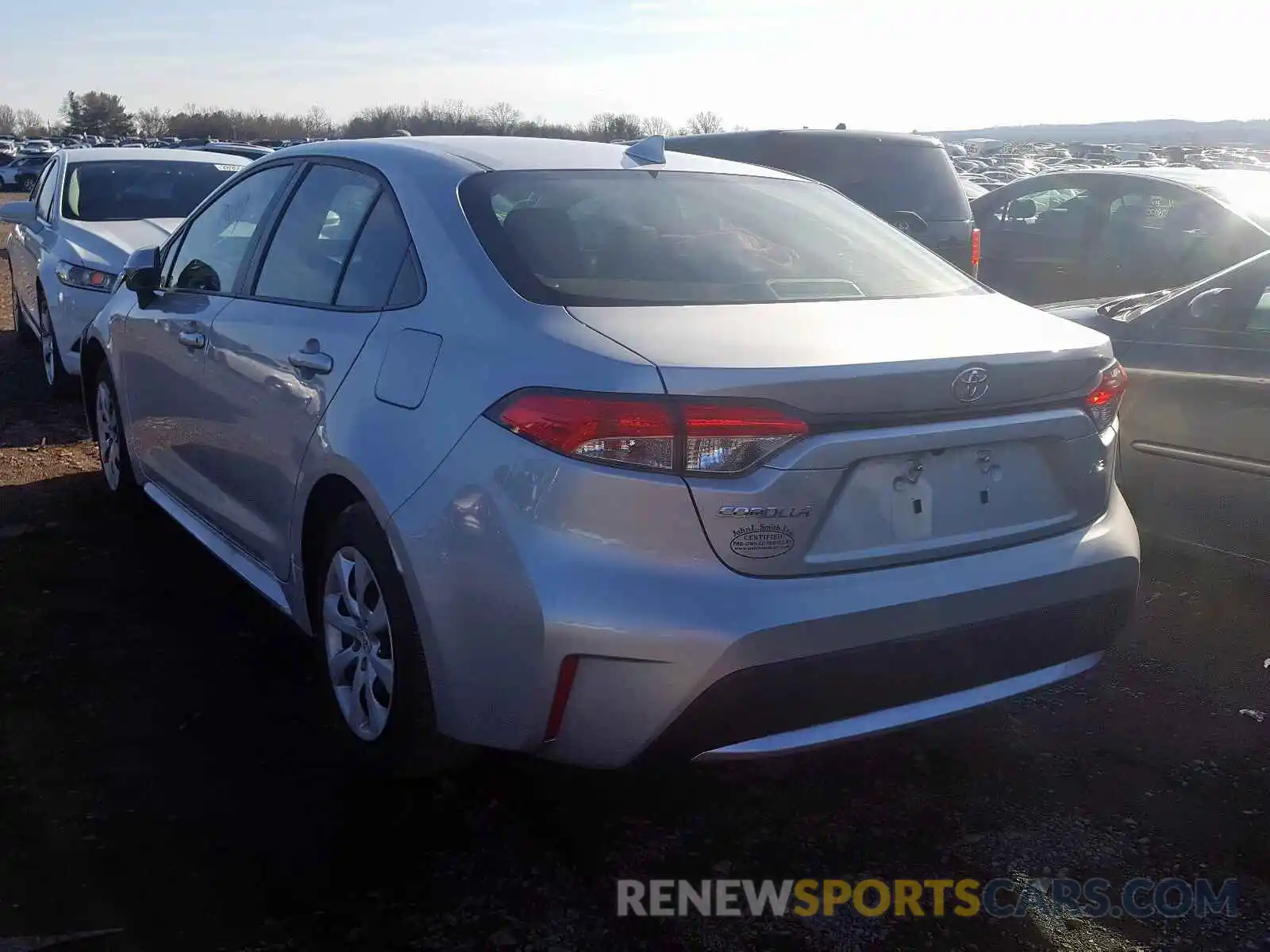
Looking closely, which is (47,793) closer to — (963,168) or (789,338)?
(789,338)

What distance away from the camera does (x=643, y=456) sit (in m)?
2.48

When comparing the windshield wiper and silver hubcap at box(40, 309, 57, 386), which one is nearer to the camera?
the windshield wiper

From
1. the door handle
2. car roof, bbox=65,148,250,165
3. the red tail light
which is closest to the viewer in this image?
the red tail light

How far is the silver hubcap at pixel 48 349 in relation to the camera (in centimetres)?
798

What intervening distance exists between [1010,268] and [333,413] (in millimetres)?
7722

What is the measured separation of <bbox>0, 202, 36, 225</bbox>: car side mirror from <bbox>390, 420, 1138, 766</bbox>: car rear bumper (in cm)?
742

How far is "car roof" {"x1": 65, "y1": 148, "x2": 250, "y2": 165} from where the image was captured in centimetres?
914

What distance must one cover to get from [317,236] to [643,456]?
1684 mm

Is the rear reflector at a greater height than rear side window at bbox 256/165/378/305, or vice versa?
rear side window at bbox 256/165/378/305

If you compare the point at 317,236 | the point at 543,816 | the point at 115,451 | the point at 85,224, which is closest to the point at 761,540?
the point at 543,816

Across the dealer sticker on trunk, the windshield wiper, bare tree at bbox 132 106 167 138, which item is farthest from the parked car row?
Result: bare tree at bbox 132 106 167 138

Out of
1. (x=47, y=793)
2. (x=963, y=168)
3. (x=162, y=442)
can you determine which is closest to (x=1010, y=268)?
(x=162, y=442)

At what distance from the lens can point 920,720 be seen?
2729 mm

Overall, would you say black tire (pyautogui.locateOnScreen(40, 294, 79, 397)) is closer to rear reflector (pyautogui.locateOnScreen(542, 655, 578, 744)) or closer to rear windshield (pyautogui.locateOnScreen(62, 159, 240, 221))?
rear windshield (pyautogui.locateOnScreen(62, 159, 240, 221))
